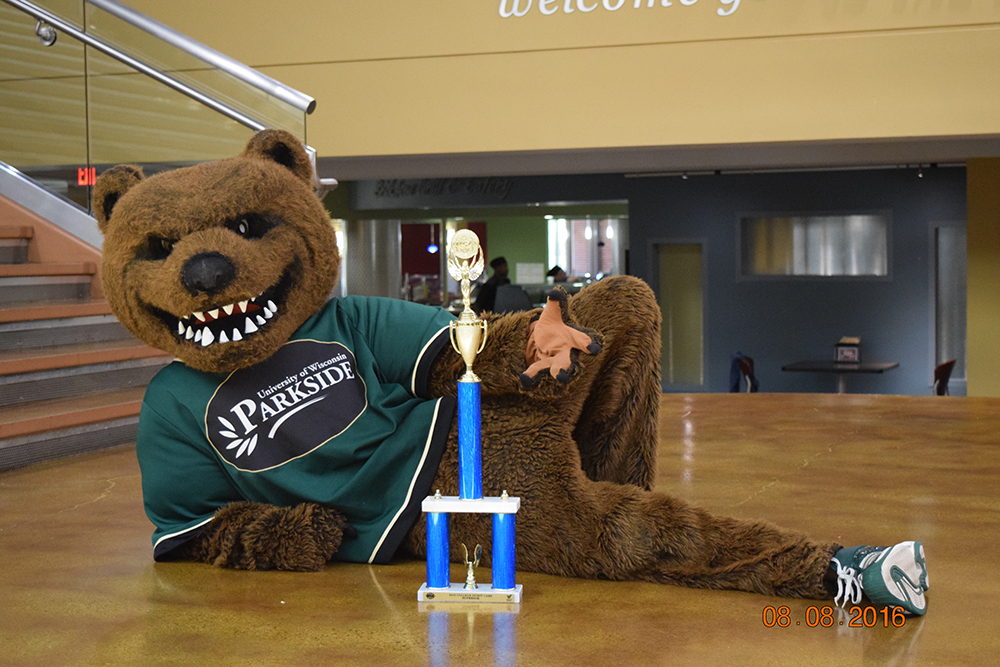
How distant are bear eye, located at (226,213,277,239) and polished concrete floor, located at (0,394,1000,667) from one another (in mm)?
613

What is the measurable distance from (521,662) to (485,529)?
423 millimetres

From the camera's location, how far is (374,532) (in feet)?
5.97

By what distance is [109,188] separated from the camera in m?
1.90

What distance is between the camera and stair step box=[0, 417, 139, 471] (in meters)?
2.87

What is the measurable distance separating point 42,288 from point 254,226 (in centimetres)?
252

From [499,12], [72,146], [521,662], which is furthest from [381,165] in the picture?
[521,662]

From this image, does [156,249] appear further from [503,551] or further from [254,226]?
[503,551]

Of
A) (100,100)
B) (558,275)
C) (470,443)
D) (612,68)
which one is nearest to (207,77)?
(100,100)

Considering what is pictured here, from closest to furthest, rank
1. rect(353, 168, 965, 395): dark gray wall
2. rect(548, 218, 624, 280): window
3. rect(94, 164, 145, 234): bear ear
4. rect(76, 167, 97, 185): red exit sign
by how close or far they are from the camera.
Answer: rect(94, 164, 145, 234): bear ear < rect(76, 167, 97, 185): red exit sign < rect(353, 168, 965, 395): dark gray wall < rect(548, 218, 624, 280): window

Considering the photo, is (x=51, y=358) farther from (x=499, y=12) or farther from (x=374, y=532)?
(x=499, y=12)

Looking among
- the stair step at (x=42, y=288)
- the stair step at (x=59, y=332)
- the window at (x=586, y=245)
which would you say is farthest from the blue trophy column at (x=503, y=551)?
the window at (x=586, y=245)

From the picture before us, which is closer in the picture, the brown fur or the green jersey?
the brown fur

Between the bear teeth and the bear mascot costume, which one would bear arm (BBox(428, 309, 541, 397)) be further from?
the bear teeth
